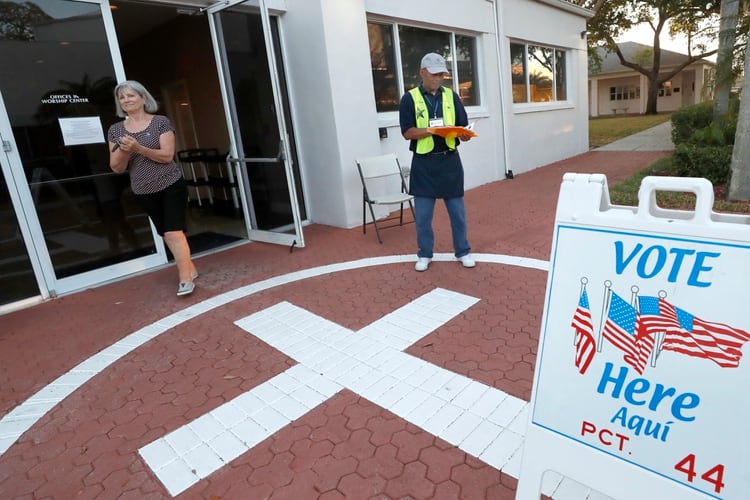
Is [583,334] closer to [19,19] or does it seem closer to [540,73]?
[19,19]

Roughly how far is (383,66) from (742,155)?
188 inches

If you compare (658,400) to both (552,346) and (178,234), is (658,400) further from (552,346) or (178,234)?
(178,234)

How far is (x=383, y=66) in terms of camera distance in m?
6.73

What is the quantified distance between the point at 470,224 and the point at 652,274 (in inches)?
181

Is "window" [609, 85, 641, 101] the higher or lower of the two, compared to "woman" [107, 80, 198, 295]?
higher

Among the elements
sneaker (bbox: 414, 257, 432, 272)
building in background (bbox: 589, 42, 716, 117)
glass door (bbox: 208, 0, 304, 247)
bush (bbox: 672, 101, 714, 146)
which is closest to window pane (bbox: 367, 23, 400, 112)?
glass door (bbox: 208, 0, 304, 247)

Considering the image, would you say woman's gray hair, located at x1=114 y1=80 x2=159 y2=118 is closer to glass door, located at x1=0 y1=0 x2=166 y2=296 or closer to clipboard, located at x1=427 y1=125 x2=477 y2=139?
glass door, located at x1=0 y1=0 x2=166 y2=296

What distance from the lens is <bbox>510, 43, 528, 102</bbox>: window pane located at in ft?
30.9

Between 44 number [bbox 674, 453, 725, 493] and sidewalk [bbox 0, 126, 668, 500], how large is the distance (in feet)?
2.15

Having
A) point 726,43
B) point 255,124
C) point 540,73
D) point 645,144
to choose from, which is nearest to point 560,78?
point 540,73

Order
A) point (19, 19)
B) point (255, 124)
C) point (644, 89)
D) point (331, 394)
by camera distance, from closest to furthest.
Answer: point (331, 394)
point (19, 19)
point (255, 124)
point (644, 89)

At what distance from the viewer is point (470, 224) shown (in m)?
5.85

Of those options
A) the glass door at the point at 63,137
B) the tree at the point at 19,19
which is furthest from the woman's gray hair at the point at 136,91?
the tree at the point at 19,19

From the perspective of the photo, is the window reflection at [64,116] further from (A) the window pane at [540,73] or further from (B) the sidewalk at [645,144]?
(B) the sidewalk at [645,144]
